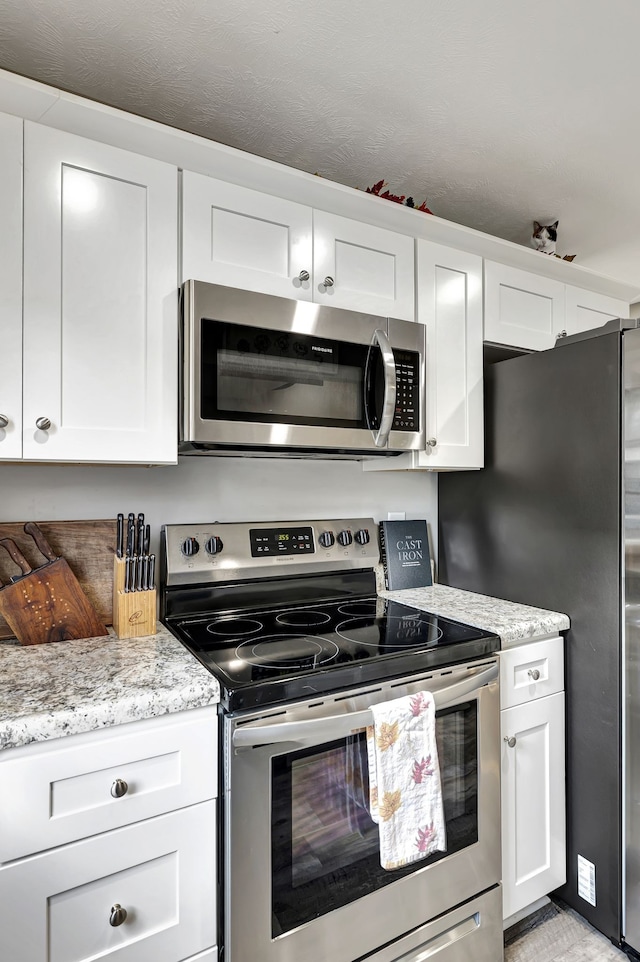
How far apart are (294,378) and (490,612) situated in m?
0.98

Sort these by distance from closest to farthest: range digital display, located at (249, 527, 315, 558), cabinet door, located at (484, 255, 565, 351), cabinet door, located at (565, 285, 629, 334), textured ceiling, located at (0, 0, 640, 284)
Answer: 1. textured ceiling, located at (0, 0, 640, 284)
2. range digital display, located at (249, 527, 315, 558)
3. cabinet door, located at (484, 255, 565, 351)
4. cabinet door, located at (565, 285, 629, 334)

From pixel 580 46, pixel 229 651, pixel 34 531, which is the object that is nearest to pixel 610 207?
pixel 580 46

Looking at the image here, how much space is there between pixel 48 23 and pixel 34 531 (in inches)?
48.5

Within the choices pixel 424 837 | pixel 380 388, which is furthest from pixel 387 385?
pixel 424 837

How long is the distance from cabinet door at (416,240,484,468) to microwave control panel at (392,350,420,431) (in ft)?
0.33

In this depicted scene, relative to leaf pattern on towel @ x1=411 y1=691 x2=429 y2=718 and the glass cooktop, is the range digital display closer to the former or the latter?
the glass cooktop

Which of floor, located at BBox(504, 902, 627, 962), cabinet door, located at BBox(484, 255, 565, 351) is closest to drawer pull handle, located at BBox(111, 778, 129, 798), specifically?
floor, located at BBox(504, 902, 627, 962)

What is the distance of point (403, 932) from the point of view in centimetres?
134

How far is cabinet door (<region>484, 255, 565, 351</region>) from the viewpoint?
2016 millimetres

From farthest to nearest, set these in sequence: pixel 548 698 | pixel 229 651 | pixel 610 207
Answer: pixel 610 207 → pixel 548 698 → pixel 229 651

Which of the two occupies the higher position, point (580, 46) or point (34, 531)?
point (580, 46)

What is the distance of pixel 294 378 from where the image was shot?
1.57 meters

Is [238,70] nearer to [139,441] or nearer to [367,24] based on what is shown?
[367,24]

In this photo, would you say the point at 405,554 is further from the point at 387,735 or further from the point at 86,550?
the point at 86,550
